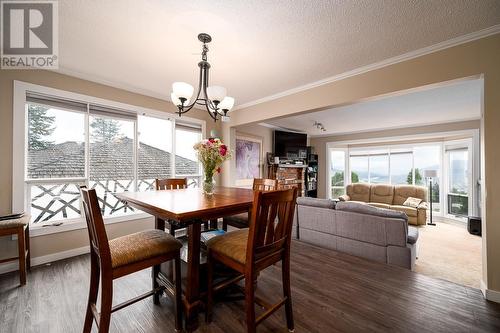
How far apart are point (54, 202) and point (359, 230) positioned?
4013 millimetres

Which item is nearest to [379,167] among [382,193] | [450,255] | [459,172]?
[382,193]

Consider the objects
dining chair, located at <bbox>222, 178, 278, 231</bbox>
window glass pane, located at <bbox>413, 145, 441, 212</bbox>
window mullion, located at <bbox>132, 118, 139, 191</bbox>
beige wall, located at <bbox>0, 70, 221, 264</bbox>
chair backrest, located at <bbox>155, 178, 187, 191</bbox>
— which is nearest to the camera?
beige wall, located at <bbox>0, 70, 221, 264</bbox>

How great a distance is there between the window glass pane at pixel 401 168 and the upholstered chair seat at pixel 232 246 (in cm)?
650

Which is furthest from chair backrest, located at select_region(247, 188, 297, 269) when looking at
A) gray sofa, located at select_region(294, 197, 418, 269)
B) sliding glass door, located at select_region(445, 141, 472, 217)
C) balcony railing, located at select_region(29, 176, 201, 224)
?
sliding glass door, located at select_region(445, 141, 472, 217)

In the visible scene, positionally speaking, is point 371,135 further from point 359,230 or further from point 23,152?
point 23,152

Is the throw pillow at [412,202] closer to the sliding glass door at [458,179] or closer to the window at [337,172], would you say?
the sliding glass door at [458,179]

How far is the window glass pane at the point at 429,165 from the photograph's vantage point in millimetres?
5480

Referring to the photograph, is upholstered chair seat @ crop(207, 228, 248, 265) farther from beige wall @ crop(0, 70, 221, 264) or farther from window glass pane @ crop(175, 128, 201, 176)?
window glass pane @ crop(175, 128, 201, 176)

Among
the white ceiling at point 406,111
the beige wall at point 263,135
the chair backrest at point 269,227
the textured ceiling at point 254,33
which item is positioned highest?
the textured ceiling at point 254,33

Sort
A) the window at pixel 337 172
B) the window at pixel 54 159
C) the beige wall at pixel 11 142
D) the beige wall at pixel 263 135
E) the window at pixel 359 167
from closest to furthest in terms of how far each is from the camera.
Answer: the beige wall at pixel 11 142 < the window at pixel 54 159 < the beige wall at pixel 263 135 < the window at pixel 359 167 < the window at pixel 337 172

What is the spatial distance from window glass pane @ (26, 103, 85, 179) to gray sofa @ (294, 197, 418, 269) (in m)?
3.28

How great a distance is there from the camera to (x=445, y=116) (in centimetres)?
463

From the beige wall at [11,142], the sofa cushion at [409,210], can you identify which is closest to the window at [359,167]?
the sofa cushion at [409,210]

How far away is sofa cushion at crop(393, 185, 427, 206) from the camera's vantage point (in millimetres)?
5336
